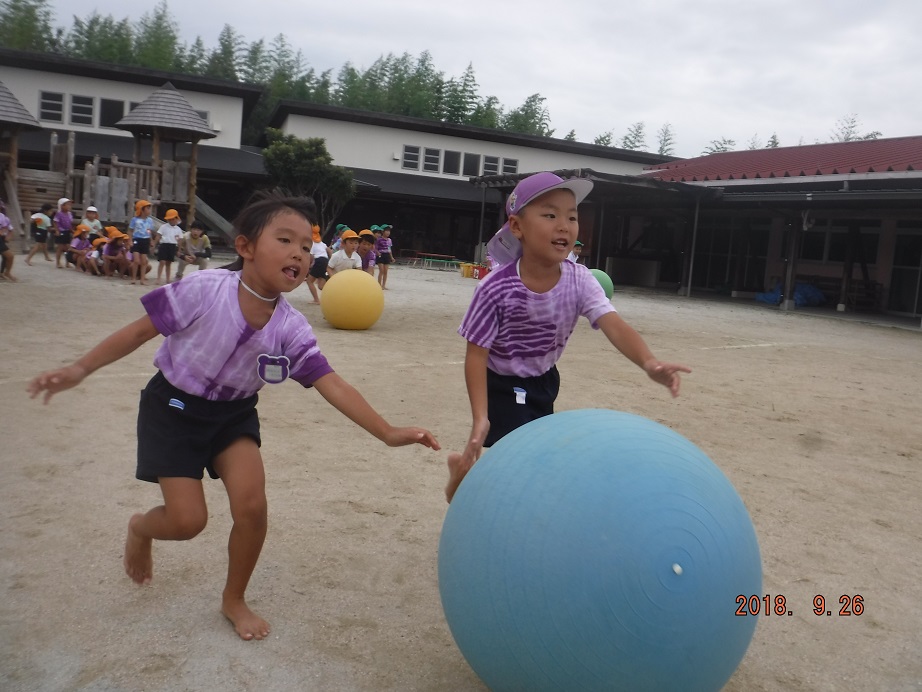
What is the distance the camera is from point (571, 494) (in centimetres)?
266

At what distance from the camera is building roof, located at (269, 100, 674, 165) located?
130 ft

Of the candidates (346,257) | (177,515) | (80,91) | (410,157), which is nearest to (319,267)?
(346,257)

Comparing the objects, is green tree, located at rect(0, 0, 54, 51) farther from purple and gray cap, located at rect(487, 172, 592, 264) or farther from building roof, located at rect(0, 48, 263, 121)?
purple and gray cap, located at rect(487, 172, 592, 264)

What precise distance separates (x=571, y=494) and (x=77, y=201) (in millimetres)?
26331

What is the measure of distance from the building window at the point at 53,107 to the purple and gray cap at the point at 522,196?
36.5m

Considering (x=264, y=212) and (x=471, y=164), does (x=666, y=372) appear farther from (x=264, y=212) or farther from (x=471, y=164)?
(x=471, y=164)

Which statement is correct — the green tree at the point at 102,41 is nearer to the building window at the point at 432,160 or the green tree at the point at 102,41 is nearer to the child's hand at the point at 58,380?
the building window at the point at 432,160

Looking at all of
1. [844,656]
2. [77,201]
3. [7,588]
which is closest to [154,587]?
[7,588]

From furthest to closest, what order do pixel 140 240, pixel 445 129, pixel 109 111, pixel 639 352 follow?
pixel 445 129
pixel 109 111
pixel 140 240
pixel 639 352

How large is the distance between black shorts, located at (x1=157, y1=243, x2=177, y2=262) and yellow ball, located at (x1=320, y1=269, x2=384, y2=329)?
601 centimetres

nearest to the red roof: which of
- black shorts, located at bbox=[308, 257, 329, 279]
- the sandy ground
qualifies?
black shorts, located at bbox=[308, 257, 329, 279]

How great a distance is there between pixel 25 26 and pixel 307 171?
1287 inches

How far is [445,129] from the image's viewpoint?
41.8 metres

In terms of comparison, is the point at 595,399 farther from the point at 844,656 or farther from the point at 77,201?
the point at 77,201
